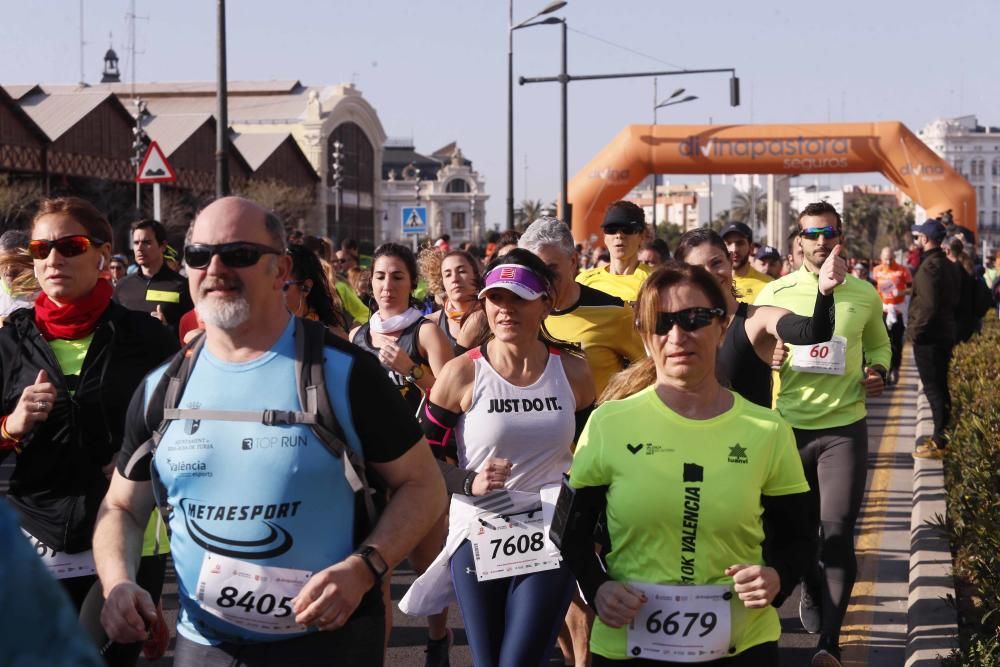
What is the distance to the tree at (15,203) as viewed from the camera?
44.5m

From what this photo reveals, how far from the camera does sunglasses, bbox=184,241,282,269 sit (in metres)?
3.17

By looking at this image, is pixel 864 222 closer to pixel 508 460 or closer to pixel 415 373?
pixel 415 373

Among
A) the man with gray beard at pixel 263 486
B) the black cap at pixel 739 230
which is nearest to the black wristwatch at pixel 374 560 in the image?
the man with gray beard at pixel 263 486

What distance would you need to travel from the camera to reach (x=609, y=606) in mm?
3494

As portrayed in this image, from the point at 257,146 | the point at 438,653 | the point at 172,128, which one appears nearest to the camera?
the point at 438,653

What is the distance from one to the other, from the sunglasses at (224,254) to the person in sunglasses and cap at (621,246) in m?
4.36

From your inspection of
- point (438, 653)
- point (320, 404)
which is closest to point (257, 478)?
point (320, 404)

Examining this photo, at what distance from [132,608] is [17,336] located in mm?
1633

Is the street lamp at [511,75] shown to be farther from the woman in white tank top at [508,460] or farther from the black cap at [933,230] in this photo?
the woman in white tank top at [508,460]

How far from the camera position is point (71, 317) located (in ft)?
14.3

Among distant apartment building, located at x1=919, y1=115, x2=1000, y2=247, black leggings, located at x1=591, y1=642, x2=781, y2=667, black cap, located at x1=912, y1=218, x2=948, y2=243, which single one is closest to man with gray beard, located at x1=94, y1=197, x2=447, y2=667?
black leggings, located at x1=591, y1=642, x2=781, y2=667

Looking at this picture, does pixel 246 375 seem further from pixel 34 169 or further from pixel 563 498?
pixel 34 169

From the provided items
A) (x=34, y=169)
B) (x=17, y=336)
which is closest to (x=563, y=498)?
(x=17, y=336)

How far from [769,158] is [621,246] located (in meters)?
24.6
